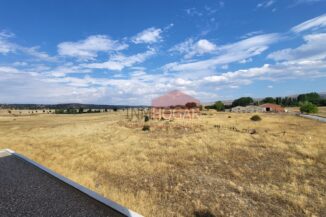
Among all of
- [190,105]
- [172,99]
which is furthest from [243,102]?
[172,99]

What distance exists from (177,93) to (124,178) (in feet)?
182

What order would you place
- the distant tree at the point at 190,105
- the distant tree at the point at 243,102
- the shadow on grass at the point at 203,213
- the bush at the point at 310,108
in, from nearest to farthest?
the shadow on grass at the point at 203,213 < the bush at the point at 310,108 < the distant tree at the point at 190,105 < the distant tree at the point at 243,102

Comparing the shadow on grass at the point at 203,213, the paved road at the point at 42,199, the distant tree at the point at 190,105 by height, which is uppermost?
the distant tree at the point at 190,105

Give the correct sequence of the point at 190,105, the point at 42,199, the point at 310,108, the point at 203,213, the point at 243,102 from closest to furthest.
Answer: the point at 42,199, the point at 203,213, the point at 310,108, the point at 190,105, the point at 243,102

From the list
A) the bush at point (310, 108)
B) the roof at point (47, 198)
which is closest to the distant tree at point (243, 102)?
the bush at point (310, 108)

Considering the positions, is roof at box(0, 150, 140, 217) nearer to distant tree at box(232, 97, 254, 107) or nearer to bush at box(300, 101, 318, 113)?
bush at box(300, 101, 318, 113)

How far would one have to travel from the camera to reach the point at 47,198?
5285 millimetres

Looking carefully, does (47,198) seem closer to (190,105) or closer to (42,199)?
(42,199)

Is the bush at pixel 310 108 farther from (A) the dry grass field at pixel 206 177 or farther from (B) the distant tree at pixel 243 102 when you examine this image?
(B) the distant tree at pixel 243 102

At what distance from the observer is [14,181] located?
21.5ft

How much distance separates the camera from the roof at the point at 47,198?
4.64m

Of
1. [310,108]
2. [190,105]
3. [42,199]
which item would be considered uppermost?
[190,105]

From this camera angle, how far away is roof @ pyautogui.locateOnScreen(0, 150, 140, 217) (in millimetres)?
4641

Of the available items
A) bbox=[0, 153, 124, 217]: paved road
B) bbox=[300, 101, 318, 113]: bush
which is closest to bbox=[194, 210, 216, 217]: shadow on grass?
bbox=[0, 153, 124, 217]: paved road
